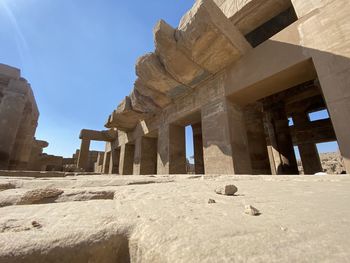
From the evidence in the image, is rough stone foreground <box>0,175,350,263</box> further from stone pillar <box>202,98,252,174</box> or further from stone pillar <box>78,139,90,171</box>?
stone pillar <box>78,139,90,171</box>

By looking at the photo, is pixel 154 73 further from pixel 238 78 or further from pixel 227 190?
pixel 227 190

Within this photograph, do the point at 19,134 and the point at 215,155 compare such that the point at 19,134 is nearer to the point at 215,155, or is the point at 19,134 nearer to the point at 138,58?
the point at 138,58

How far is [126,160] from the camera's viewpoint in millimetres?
9883

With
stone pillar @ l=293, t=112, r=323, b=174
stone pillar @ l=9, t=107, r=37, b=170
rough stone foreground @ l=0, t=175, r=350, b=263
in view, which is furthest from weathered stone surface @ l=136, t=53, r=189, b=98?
stone pillar @ l=293, t=112, r=323, b=174

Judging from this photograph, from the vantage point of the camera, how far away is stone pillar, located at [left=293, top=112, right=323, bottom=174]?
891cm

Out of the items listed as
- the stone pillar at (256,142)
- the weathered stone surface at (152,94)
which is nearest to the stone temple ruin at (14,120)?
the weathered stone surface at (152,94)

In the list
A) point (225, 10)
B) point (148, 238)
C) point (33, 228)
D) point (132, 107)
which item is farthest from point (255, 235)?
point (132, 107)

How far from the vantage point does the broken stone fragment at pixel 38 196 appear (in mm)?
1310

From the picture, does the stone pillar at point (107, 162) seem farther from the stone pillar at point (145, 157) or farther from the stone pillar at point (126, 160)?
the stone pillar at point (145, 157)

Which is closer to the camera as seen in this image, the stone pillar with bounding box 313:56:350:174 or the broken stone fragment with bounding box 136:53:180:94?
the stone pillar with bounding box 313:56:350:174

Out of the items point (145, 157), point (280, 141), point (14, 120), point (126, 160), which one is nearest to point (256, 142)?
point (280, 141)

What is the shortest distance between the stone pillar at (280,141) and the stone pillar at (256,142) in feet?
3.65

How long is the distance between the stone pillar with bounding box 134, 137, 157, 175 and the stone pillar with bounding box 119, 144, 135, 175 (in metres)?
1.48

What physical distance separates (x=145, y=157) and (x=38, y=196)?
23.2 feet
